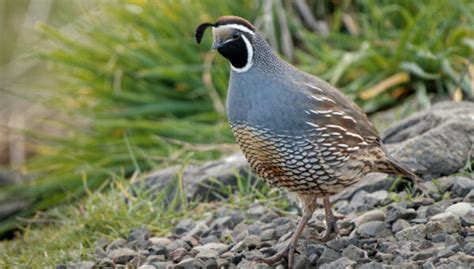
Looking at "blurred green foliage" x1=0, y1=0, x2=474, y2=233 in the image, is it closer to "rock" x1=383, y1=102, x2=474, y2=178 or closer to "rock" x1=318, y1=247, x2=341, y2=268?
"rock" x1=383, y1=102, x2=474, y2=178

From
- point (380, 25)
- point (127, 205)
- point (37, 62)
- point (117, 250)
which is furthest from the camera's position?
point (37, 62)

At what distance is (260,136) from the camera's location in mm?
4129

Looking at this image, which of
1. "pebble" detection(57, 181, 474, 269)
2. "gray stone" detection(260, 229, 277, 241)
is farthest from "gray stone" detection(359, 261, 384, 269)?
"gray stone" detection(260, 229, 277, 241)

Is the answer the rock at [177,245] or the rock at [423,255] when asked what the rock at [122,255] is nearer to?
the rock at [177,245]

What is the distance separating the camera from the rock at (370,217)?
4.41 m

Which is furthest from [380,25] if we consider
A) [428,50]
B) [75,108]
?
[75,108]

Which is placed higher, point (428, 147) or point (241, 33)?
point (241, 33)

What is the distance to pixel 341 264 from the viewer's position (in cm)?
377

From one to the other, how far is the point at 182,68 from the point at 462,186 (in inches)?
134

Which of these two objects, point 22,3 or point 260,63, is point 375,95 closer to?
point 260,63

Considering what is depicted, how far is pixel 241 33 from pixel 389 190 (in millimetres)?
1204

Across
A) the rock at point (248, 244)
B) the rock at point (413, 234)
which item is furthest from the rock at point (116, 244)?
the rock at point (413, 234)

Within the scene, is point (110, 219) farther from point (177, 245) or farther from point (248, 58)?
point (248, 58)

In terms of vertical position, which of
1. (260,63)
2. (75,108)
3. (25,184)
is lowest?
(25,184)
